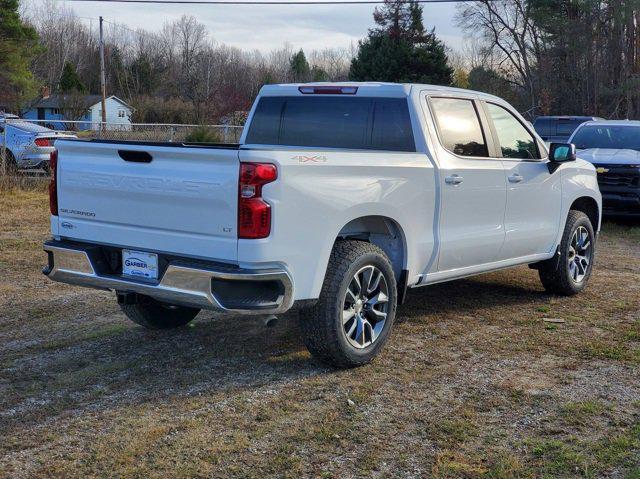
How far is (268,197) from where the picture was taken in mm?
4852

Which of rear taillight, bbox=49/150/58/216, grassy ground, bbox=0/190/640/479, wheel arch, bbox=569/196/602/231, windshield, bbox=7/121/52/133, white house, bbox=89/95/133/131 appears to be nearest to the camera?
grassy ground, bbox=0/190/640/479

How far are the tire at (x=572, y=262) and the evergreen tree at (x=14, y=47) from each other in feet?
145

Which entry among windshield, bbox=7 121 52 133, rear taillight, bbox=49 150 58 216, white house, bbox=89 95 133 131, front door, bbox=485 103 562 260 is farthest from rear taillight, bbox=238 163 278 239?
white house, bbox=89 95 133 131

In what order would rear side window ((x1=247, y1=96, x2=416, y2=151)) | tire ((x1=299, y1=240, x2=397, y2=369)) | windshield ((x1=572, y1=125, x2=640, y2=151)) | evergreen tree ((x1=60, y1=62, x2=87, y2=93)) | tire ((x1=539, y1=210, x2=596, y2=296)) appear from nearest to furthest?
1. tire ((x1=299, y1=240, x2=397, y2=369))
2. rear side window ((x1=247, y1=96, x2=416, y2=151))
3. tire ((x1=539, y1=210, x2=596, y2=296))
4. windshield ((x1=572, y1=125, x2=640, y2=151))
5. evergreen tree ((x1=60, y1=62, x2=87, y2=93))

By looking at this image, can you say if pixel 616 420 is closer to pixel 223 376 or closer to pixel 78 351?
pixel 223 376

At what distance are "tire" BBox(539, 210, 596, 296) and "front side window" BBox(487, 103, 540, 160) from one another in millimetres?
901

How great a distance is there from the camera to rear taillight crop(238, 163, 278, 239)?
4809mm

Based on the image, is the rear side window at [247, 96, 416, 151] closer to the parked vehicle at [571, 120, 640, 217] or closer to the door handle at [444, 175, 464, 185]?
the door handle at [444, 175, 464, 185]

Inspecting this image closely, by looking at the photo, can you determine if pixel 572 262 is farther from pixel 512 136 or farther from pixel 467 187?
pixel 467 187

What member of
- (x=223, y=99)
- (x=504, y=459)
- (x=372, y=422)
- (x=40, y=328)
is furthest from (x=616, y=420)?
(x=223, y=99)

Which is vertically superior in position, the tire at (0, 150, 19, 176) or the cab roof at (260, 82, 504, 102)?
the cab roof at (260, 82, 504, 102)

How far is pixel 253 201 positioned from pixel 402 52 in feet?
144

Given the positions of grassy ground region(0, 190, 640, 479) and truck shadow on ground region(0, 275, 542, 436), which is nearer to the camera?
grassy ground region(0, 190, 640, 479)

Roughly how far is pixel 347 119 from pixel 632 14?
40289mm
